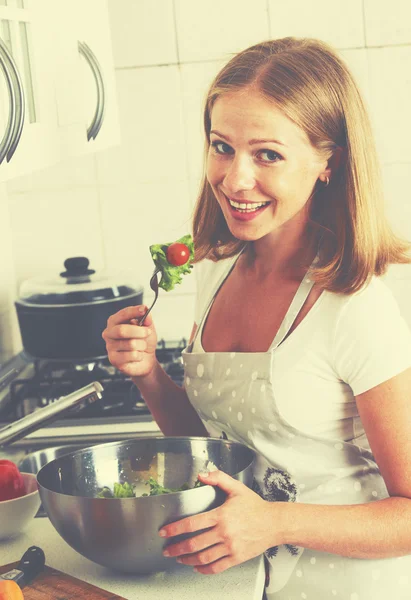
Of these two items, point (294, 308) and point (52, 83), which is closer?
point (294, 308)

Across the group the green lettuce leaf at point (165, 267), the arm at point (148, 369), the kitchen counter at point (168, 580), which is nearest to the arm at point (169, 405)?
the arm at point (148, 369)

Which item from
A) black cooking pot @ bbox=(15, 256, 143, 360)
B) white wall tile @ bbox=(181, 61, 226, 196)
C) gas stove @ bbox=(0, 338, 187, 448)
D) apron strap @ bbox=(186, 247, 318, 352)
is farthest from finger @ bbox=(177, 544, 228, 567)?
white wall tile @ bbox=(181, 61, 226, 196)

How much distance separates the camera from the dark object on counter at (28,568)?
3.77ft

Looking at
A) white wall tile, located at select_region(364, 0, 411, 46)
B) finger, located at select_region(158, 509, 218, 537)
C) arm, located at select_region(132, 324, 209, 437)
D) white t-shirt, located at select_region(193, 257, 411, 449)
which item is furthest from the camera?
white wall tile, located at select_region(364, 0, 411, 46)

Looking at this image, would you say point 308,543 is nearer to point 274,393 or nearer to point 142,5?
point 274,393

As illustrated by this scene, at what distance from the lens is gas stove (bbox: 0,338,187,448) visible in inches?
72.4

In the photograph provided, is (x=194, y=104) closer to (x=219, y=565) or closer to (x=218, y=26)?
(x=218, y=26)

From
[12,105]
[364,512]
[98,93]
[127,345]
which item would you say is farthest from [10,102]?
[364,512]

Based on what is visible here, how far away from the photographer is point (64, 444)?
5.99 ft

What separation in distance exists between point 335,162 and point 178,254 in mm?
278

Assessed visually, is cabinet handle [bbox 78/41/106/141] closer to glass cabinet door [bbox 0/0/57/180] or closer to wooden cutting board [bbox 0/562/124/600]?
glass cabinet door [bbox 0/0/57/180]

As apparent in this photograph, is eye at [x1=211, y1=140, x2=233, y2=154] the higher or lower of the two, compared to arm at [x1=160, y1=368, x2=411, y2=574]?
higher

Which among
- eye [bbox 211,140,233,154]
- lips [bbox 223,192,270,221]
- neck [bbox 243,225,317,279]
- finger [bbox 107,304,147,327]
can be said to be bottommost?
finger [bbox 107,304,147,327]

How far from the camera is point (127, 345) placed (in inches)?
54.6
